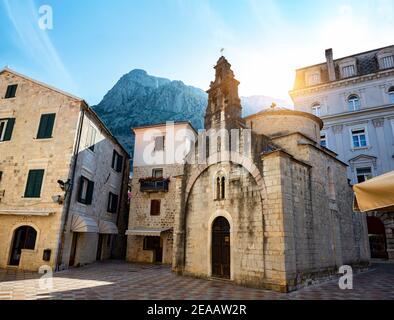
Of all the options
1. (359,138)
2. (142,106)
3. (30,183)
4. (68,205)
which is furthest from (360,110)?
(142,106)

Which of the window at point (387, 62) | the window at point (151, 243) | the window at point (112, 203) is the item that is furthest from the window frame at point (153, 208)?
the window at point (387, 62)

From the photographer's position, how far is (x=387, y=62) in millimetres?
22984

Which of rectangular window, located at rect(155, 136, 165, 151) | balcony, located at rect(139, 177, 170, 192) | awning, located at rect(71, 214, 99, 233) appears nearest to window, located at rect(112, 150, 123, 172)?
balcony, located at rect(139, 177, 170, 192)

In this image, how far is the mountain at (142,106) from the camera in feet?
203

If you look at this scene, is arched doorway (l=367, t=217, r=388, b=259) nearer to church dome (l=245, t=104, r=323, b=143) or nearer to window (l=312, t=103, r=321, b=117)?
window (l=312, t=103, r=321, b=117)

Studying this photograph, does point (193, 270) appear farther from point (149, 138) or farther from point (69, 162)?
point (149, 138)

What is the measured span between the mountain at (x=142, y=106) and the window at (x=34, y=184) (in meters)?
41.6

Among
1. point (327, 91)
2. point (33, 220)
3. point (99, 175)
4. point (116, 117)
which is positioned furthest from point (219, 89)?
point (116, 117)

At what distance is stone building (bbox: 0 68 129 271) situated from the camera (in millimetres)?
13836

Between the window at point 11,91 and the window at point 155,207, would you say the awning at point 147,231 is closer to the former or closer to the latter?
the window at point 155,207

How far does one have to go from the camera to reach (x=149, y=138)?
22.2 m

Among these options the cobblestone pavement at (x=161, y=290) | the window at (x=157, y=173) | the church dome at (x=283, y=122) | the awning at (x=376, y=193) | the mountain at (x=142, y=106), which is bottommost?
the cobblestone pavement at (x=161, y=290)
